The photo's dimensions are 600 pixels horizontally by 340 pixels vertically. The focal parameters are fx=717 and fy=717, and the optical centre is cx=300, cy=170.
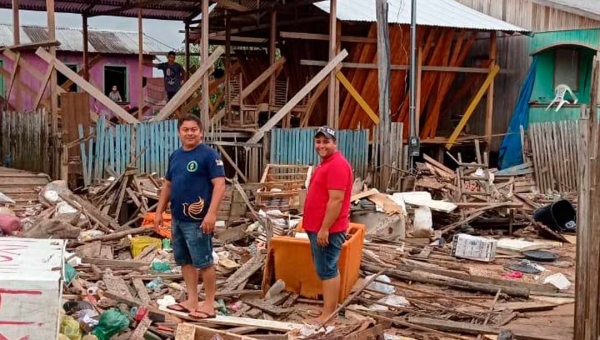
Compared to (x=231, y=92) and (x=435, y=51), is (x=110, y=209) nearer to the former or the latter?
(x=231, y=92)

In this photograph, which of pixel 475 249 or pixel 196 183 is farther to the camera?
pixel 475 249

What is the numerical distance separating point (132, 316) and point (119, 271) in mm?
1911

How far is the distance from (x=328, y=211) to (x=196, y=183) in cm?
121

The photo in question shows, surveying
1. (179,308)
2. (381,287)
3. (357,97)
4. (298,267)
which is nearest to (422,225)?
(381,287)

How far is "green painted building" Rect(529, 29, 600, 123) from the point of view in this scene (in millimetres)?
17970

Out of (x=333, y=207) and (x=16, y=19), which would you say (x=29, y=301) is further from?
(x=16, y=19)

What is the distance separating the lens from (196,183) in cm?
630

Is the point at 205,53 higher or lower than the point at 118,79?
lower

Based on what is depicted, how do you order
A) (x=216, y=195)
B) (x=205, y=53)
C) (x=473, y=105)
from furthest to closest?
(x=473, y=105) → (x=205, y=53) → (x=216, y=195)

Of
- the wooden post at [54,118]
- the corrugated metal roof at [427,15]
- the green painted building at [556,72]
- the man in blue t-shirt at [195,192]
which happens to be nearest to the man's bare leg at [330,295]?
the man in blue t-shirt at [195,192]

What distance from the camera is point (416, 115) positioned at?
17.2m

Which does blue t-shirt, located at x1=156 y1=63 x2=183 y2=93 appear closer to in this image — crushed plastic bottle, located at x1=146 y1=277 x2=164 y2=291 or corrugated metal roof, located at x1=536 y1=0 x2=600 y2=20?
corrugated metal roof, located at x1=536 y1=0 x2=600 y2=20

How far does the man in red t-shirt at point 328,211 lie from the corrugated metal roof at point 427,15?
399 inches

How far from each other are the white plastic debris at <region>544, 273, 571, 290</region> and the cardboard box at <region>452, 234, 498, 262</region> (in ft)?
3.75
